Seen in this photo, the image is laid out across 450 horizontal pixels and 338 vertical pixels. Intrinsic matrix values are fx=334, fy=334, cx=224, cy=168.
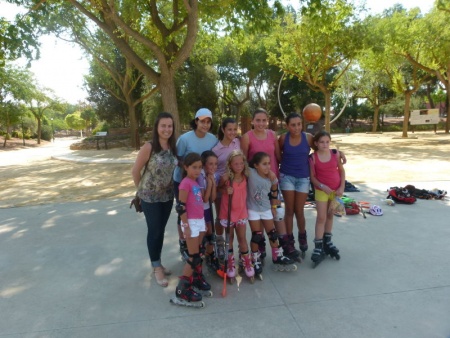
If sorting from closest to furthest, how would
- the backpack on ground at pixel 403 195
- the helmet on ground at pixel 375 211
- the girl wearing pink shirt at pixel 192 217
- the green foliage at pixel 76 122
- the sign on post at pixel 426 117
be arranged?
the girl wearing pink shirt at pixel 192 217 < the helmet on ground at pixel 375 211 < the backpack on ground at pixel 403 195 < the sign on post at pixel 426 117 < the green foliage at pixel 76 122

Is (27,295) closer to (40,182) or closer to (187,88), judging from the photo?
(40,182)

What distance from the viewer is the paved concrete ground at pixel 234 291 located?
258 cm

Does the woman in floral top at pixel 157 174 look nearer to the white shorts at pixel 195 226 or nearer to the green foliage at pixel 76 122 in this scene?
the white shorts at pixel 195 226

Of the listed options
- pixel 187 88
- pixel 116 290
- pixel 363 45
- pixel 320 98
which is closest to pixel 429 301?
pixel 116 290

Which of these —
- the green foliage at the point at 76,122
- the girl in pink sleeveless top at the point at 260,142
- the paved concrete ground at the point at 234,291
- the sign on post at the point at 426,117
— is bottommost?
the paved concrete ground at the point at 234,291

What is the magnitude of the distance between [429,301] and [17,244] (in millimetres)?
4824

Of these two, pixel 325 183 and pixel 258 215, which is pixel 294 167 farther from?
pixel 258 215

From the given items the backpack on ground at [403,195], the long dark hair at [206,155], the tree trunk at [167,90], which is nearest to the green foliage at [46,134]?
the tree trunk at [167,90]

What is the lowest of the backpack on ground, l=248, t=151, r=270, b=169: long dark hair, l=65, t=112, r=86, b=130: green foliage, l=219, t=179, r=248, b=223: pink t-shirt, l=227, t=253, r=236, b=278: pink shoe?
l=227, t=253, r=236, b=278: pink shoe

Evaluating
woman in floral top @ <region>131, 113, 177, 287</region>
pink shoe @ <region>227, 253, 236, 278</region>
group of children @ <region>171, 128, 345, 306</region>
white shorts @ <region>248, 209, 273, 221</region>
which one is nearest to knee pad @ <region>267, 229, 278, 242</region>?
group of children @ <region>171, 128, 345, 306</region>

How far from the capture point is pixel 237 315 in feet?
9.00

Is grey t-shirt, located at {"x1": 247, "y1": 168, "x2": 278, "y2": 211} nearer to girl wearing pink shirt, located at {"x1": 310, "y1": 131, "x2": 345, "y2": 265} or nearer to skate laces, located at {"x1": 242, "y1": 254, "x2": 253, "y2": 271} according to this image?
skate laces, located at {"x1": 242, "y1": 254, "x2": 253, "y2": 271}

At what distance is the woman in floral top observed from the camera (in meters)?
3.24

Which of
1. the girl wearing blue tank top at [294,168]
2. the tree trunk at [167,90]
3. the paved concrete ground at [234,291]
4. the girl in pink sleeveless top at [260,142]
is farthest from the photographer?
the tree trunk at [167,90]
